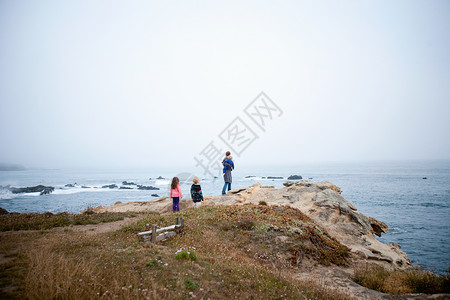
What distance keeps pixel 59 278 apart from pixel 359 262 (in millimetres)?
13108

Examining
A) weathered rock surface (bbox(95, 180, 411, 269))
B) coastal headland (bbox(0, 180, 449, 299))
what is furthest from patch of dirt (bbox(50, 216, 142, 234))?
weathered rock surface (bbox(95, 180, 411, 269))

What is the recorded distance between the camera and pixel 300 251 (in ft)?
37.1

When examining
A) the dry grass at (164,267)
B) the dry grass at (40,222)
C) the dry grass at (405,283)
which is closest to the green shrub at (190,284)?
the dry grass at (164,267)

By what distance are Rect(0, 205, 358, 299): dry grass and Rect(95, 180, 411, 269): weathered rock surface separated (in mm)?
4017

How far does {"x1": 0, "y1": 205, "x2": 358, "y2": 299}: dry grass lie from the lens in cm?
562

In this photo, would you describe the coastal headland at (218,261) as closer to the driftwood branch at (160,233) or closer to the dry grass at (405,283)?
the dry grass at (405,283)

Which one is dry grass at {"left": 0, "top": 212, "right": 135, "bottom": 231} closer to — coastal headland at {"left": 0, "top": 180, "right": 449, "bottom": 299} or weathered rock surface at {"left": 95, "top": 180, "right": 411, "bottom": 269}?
coastal headland at {"left": 0, "top": 180, "right": 449, "bottom": 299}

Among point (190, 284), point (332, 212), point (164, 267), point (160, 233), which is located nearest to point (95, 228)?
point (160, 233)

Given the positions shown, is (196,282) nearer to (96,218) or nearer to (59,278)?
(59,278)

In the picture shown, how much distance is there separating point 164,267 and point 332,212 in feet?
48.3

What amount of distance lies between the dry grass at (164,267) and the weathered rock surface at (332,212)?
158 inches

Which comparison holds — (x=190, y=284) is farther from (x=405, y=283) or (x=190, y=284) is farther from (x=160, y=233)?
(x=405, y=283)

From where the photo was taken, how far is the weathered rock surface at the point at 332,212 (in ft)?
44.5

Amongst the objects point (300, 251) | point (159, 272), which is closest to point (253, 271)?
point (159, 272)
